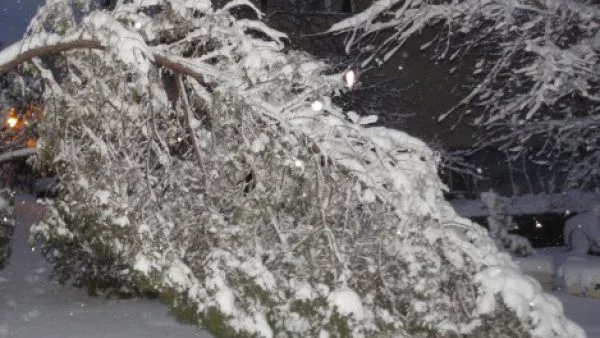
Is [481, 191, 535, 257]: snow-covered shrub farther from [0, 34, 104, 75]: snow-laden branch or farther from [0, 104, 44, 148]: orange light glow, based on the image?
[0, 34, 104, 75]: snow-laden branch

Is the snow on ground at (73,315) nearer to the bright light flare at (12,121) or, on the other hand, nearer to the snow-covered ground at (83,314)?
the snow-covered ground at (83,314)

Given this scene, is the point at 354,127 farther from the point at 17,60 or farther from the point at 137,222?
the point at 17,60

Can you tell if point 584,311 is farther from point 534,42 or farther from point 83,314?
point 83,314

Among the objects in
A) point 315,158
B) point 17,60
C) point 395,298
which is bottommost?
point 395,298

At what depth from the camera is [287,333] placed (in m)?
5.35

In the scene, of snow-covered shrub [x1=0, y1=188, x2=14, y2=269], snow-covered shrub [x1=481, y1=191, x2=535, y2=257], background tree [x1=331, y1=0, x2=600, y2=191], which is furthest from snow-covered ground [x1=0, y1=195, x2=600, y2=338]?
background tree [x1=331, y1=0, x2=600, y2=191]

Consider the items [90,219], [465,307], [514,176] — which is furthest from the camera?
[514,176]

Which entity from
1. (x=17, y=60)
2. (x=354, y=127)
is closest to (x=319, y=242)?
(x=354, y=127)

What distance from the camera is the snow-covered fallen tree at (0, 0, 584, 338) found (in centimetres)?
527

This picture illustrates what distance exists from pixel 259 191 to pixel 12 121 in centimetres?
394

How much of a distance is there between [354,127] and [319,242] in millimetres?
798

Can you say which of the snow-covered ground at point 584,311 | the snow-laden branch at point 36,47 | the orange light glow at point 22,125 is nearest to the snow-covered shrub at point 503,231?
the snow-covered ground at point 584,311

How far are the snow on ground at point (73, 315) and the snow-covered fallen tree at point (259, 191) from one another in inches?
105

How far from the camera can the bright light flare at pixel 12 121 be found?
8461 mm
